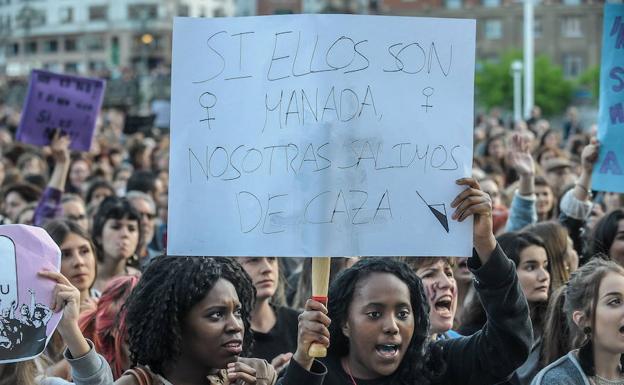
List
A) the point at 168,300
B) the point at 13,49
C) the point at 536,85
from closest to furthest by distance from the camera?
the point at 168,300
the point at 536,85
the point at 13,49

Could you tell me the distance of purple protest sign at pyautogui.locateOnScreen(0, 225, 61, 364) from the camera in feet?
13.4

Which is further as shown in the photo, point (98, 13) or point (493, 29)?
point (98, 13)

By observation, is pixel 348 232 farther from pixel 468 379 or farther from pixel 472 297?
pixel 472 297

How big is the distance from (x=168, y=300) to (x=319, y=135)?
0.74 metres

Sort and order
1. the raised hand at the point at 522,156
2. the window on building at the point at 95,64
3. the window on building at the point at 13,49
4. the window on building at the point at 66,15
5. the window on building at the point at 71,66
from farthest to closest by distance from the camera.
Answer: the window on building at the point at 13,49 → the window on building at the point at 71,66 → the window on building at the point at 66,15 → the window on building at the point at 95,64 → the raised hand at the point at 522,156

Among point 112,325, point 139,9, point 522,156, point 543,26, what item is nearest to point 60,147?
point 522,156

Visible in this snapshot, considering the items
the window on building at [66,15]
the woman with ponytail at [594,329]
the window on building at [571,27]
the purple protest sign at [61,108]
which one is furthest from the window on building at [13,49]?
the woman with ponytail at [594,329]

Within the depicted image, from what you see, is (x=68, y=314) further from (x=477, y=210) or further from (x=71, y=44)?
(x=71, y=44)

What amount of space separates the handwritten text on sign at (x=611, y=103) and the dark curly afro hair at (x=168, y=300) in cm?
217

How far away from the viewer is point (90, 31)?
4011 inches

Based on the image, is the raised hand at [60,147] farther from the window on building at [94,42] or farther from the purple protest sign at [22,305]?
the window on building at [94,42]

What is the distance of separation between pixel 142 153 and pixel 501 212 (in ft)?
23.3

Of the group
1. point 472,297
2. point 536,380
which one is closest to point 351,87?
point 536,380

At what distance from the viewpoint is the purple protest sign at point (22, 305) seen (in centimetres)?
409
